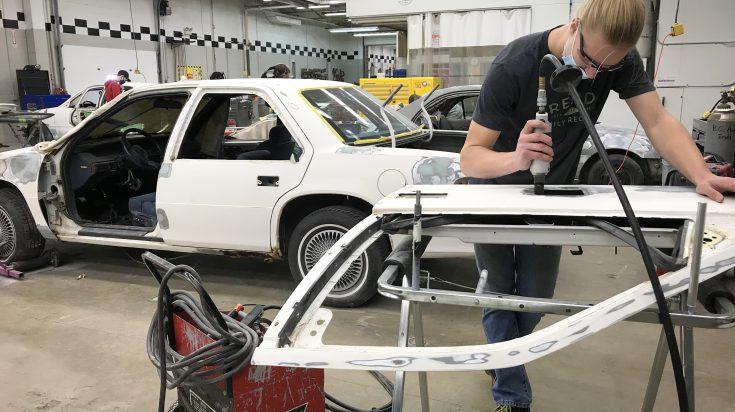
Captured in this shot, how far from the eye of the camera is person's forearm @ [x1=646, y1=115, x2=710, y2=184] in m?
1.76

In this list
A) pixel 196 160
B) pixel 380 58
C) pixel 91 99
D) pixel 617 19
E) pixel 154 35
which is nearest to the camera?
pixel 617 19

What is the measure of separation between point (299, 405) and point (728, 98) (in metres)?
4.85

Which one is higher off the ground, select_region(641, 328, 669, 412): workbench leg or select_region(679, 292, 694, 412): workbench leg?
select_region(679, 292, 694, 412): workbench leg

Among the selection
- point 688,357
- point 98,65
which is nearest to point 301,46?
point 98,65

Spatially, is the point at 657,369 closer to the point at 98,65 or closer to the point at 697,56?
the point at 697,56

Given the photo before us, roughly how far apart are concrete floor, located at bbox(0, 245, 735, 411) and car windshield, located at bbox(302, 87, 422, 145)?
1066 millimetres

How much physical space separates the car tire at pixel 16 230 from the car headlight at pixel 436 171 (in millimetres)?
3149

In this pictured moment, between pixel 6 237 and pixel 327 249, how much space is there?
2778 millimetres

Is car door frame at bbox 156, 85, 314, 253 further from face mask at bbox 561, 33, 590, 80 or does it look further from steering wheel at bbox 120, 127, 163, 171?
face mask at bbox 561, 33, 590, 80

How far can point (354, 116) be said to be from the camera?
3.80 m

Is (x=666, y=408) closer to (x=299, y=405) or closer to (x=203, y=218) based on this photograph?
(x=299, y=405)

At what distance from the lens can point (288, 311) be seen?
1.33 metres

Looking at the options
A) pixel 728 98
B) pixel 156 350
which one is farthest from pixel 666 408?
pixel 728 98

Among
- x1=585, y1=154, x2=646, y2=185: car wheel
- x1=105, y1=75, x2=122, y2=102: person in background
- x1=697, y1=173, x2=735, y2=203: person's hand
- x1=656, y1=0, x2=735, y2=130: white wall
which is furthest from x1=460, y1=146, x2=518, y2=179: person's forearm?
x1=105, y1=75, x2=122, y2=102: person in background
